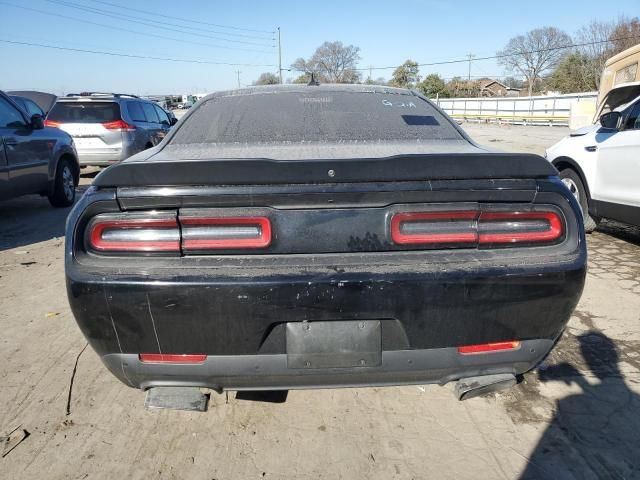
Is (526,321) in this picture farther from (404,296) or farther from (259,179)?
(259,179)

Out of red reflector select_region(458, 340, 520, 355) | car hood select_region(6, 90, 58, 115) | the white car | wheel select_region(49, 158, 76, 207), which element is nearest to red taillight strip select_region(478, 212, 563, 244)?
red reflector select_region(458, 340, 520, 355)

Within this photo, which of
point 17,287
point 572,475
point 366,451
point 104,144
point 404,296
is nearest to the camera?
point 404,296

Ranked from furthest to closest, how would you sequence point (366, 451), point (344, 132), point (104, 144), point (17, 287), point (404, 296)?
point (104, 144) < point (17, 287) < point (344, 132) < point (366, 451) < point (404, 296)

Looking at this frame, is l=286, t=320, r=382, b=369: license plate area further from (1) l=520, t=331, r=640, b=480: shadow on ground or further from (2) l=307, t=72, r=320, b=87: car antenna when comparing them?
(2) l=307, t=72, r=320, b=87: car antenna

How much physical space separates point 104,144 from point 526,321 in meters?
10.0

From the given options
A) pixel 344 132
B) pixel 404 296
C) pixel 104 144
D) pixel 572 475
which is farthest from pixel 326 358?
pixel 104 144

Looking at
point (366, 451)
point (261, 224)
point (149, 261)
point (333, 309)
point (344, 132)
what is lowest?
point (366, 451)

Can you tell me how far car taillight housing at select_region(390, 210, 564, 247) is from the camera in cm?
188

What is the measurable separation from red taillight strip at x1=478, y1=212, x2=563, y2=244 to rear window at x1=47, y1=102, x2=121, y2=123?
32.1 feet

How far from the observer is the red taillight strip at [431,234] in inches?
73.5

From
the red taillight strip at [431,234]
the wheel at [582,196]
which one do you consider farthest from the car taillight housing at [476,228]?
the wheel at [582,196]

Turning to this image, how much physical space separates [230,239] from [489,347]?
3.68 feet

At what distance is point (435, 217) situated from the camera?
188 cm

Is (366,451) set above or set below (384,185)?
below
